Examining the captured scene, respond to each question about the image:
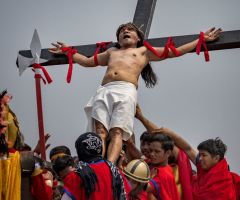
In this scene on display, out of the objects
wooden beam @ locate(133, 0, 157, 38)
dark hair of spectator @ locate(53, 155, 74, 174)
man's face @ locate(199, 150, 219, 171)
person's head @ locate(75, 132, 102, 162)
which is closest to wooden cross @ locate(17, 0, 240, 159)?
wooden beam @ locate(133, 0, 157, 38)

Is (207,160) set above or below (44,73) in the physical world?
below

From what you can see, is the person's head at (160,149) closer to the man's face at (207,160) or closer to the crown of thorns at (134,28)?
the man's face at (207,160)

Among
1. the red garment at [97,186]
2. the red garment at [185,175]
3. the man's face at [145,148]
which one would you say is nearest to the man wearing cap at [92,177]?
the red garment at [97,186]

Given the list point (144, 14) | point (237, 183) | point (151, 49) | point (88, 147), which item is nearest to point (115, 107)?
point (151, 49)

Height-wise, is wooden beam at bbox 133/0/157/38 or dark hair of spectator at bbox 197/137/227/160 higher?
wooden beam at bbox 133/0/157/38

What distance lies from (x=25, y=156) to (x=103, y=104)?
140cm

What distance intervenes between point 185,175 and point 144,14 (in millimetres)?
2983

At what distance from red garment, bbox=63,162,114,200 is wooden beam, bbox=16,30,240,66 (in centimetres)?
346

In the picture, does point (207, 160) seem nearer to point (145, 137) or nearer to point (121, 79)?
point (145, 137)

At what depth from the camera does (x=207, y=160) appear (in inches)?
269

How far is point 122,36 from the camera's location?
781cm

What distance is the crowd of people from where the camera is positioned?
5.17m

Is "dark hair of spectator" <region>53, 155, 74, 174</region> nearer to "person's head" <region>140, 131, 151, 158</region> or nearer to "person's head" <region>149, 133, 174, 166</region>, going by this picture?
"person's head" <region>140, 131, 151, 158</region>

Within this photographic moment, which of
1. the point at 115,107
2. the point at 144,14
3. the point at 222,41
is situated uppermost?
the point at 144,14
